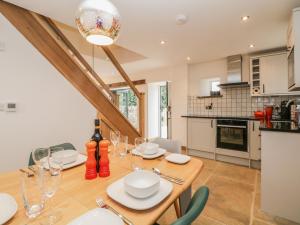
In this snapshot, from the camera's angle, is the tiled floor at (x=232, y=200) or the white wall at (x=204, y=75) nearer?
the tiled floor at (x=232, y=200)

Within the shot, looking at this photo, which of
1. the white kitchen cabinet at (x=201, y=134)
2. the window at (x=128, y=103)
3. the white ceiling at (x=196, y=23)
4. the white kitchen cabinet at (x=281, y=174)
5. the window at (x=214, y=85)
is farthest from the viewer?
the window at (x=128, y=103)

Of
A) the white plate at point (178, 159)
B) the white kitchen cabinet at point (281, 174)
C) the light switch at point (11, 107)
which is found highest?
the light switch at point (11, 107)

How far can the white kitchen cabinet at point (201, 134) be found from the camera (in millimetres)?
3660

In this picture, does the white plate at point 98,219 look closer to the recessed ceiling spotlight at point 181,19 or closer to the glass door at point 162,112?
the recessed ceiling spotlight at point 181,19

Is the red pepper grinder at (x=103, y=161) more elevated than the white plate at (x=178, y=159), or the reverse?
the red pepper grinder at (x=103, y=161)

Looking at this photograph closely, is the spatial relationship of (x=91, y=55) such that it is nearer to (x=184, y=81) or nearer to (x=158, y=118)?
(x=184, y=81)

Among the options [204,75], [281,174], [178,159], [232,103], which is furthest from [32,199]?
[204,75]

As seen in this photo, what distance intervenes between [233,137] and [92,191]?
3.22m

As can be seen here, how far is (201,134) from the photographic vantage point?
3812mm

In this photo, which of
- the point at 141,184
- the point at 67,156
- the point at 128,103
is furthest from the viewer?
the point at 128,103

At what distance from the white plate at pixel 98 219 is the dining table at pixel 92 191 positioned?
2.1 inches

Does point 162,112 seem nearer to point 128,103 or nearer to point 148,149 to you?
point 128,103

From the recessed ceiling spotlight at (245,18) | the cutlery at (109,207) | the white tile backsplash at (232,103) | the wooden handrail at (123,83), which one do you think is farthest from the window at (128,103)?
the cutlery at (109,207)

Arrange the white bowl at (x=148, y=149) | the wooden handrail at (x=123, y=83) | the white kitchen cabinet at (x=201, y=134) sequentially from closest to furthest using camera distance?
the white bowl at (x=148, y=149) < the white kitchen cabinet at (x=201, y=134) < the wooden handrail at (x=123, y=83)
